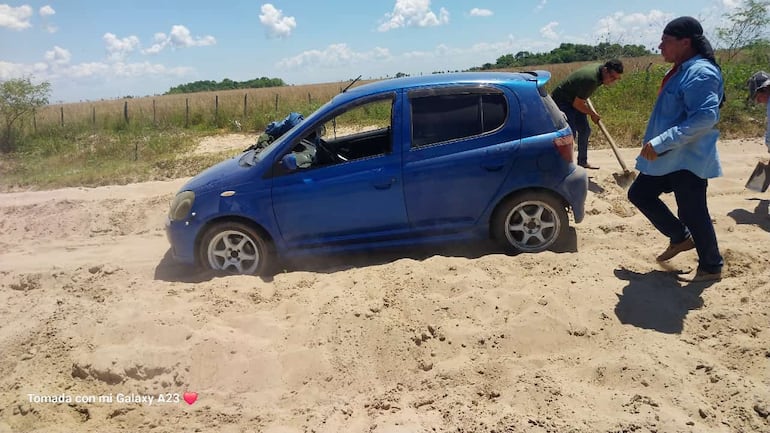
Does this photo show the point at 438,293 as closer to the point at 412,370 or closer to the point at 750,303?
the point at 412,370

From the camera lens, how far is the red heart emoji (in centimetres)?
345

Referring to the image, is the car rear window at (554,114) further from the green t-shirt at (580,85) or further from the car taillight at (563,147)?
the green t-shirt at (580,85)

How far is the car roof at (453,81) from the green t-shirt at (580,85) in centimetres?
265

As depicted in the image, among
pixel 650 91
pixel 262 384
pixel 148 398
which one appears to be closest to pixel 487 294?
pixel 262 384

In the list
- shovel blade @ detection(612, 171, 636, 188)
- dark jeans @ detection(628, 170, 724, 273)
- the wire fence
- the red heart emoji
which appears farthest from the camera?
the wire fence

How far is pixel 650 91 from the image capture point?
1516cm

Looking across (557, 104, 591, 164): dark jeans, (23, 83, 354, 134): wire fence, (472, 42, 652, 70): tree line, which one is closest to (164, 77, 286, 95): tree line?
(472, 42, 652, 70): tree line

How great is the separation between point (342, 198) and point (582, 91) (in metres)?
4.57

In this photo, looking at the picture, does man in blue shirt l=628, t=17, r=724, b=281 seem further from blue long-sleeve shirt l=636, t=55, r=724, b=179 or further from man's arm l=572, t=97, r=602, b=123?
man's arm l=572, t=97, r=602, b=123

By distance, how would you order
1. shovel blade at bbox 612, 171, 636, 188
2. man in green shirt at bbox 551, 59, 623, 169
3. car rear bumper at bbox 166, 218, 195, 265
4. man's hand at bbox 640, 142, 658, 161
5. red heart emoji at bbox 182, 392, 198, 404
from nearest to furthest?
red heart emoji at bbox 182, 392, 198, 404 < man's hand at bbox 640, 142, 658, 161 < car rear bumper at bbox 166, 218, 195, 265 < shovel blade at bbox 612, 171, 636, 188 < man in green shirt at bbox 551, 59, 623, 169

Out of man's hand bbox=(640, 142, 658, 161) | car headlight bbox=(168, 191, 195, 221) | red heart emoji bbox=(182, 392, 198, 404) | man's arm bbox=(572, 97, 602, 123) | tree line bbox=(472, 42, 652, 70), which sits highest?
tree line bbox=(472, 42, 652, 70)

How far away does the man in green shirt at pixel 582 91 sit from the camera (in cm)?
775

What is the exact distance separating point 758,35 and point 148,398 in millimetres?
17872

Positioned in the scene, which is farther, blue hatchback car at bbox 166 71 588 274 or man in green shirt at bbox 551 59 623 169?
man in green shirt at bbox 551 59 623 169
